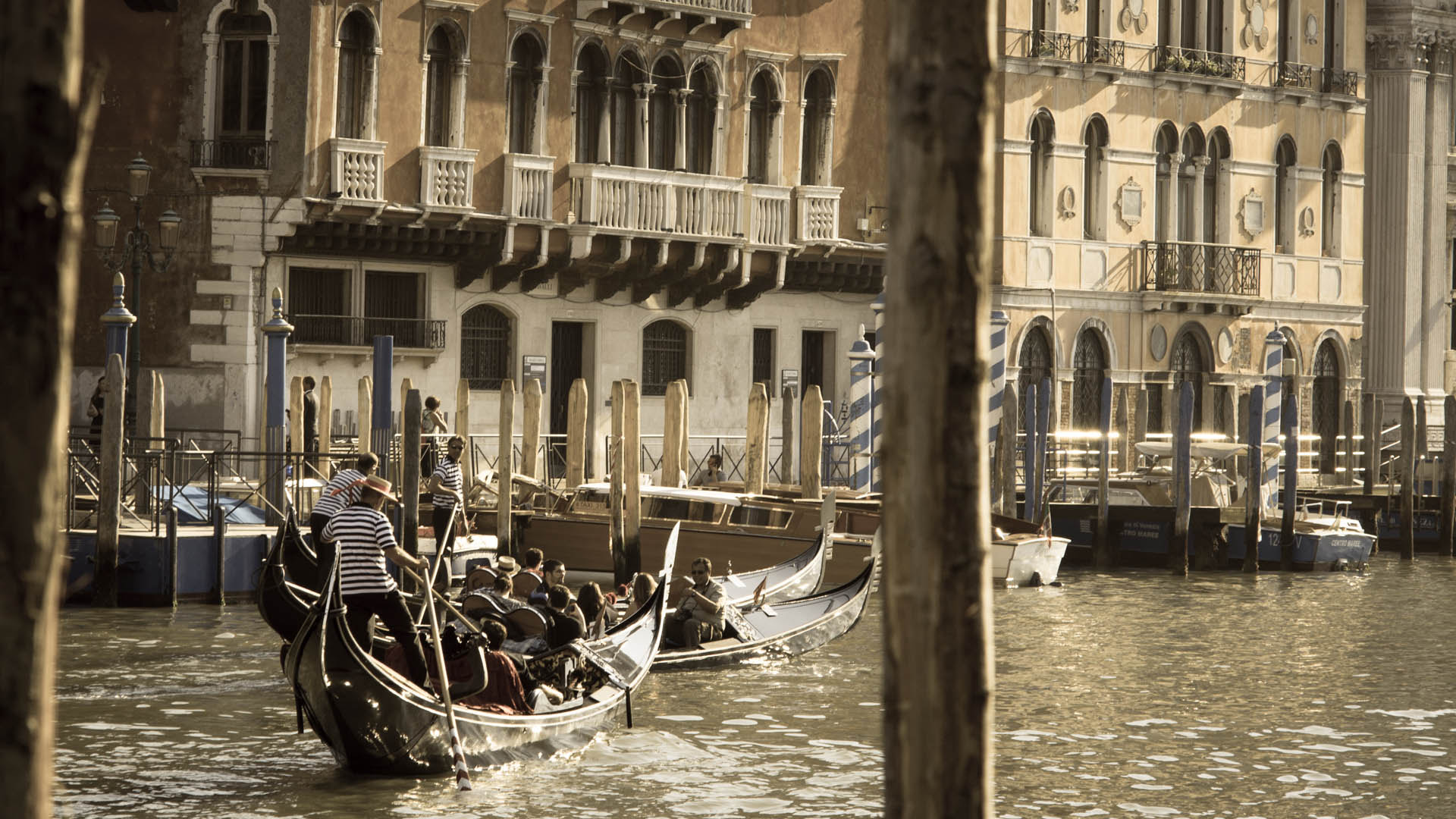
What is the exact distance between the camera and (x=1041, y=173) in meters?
25.6

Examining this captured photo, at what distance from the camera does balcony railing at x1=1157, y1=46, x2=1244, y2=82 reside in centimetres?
2650

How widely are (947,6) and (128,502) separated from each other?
14.0 meters

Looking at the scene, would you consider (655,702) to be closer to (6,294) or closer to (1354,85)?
(6,294)

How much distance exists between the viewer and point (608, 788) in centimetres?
941

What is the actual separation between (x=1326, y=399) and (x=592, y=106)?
12298 mm

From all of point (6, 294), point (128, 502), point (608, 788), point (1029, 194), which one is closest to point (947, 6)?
point (6, 294)

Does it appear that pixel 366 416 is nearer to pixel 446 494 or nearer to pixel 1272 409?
pixel 446 494

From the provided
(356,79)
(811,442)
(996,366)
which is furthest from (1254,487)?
(356,79)

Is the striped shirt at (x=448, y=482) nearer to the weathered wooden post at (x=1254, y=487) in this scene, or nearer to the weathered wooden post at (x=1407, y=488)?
the weathered wooden post at (x=1254, y=487)

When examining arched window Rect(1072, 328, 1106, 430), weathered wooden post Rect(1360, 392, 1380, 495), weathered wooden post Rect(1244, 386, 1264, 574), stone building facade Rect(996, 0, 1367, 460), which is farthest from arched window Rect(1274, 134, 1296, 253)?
weathered wooden post Rect(1244, 386, 1264, 574)

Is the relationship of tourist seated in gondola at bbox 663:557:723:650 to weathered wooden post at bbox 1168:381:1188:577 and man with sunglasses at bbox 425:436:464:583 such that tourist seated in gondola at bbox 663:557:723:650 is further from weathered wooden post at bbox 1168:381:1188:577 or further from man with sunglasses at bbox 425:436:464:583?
weathered wooden post at bbox 1168:381:1188:577

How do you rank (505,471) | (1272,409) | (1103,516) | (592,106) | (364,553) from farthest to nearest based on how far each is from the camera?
(1272,409)
(592,106)
(1103,516)
(505,471)
(364,553)

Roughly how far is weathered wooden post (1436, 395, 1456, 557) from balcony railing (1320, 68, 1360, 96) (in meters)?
6.97

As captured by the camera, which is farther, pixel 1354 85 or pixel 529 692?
pixel 1354 85
